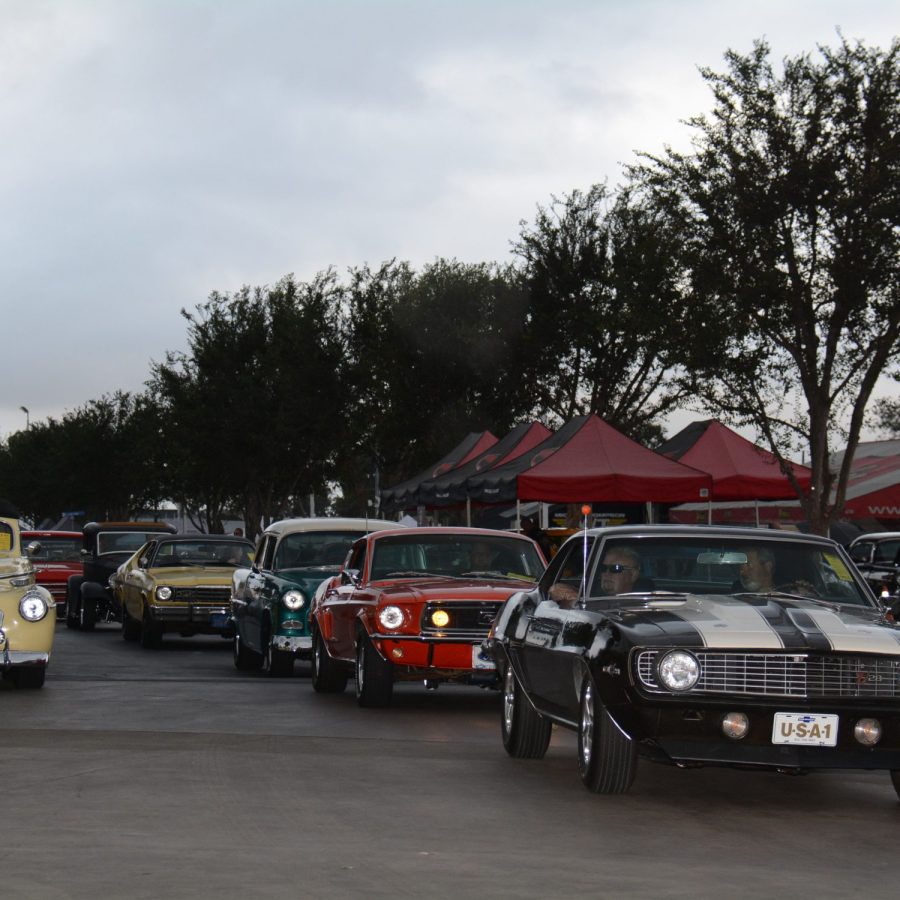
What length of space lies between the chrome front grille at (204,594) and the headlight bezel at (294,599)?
21.1 ft

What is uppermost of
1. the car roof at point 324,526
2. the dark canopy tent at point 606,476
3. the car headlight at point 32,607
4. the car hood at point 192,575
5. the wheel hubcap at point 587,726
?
the dark canopy tent at point 606,476

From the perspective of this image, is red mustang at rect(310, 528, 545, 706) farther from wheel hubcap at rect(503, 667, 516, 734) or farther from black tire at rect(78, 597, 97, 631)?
black tire at rect(78, 597, 97, 631)

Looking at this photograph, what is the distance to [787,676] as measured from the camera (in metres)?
8.95

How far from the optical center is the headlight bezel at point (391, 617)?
47.3ft

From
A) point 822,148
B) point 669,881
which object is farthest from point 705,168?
point 669,881

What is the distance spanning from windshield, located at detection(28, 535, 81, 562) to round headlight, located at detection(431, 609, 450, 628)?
2050cm

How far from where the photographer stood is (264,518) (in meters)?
55.4

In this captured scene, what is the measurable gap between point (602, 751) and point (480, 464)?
26.3 m

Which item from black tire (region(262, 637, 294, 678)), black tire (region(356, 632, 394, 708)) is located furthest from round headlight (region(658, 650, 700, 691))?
black tire (region(262, 637, 294, 678))

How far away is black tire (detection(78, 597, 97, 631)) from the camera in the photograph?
30125mm

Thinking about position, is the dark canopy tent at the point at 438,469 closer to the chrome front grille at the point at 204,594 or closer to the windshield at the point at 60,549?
the windshield at the point at 60,549

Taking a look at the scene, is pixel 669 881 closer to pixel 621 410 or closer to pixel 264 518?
pixel 621 410

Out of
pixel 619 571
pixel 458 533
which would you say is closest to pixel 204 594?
pixel 458 533

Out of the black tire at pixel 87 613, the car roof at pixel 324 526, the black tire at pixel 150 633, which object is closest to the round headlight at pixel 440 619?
the car roof at pixel 324 526
